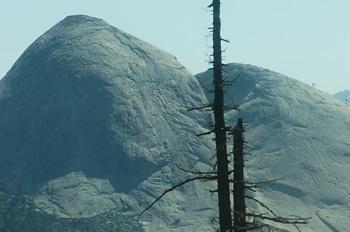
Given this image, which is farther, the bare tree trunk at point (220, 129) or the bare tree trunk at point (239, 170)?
the bare tree trunk at point (239, 170)

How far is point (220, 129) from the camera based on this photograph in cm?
1347

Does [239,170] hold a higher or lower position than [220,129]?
lower

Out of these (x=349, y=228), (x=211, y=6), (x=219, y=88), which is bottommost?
(x=349, y=228)

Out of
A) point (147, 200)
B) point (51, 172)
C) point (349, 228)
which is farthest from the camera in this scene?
point (51, 172)

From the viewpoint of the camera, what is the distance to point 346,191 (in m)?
181

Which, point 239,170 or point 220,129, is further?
point 239,170

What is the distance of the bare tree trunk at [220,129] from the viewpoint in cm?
1339

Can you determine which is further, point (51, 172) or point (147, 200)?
point (51, 172)

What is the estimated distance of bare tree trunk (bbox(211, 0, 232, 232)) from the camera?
13391 mm

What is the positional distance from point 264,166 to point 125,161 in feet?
124

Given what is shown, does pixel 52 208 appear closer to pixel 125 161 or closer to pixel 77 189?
pixel 77 189

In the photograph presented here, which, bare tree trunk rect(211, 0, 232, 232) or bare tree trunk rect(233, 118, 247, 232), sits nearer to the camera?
bare tree trunk rect(211, 0, 232, 232)

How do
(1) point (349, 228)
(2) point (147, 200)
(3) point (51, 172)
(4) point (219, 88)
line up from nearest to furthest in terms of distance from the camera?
(4) point (219, 88) < (1) point (349, 228) < (2) point (147, 200) < (3) point (51, 172)

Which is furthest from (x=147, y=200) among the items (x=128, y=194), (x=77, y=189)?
(x=77, y=189)
